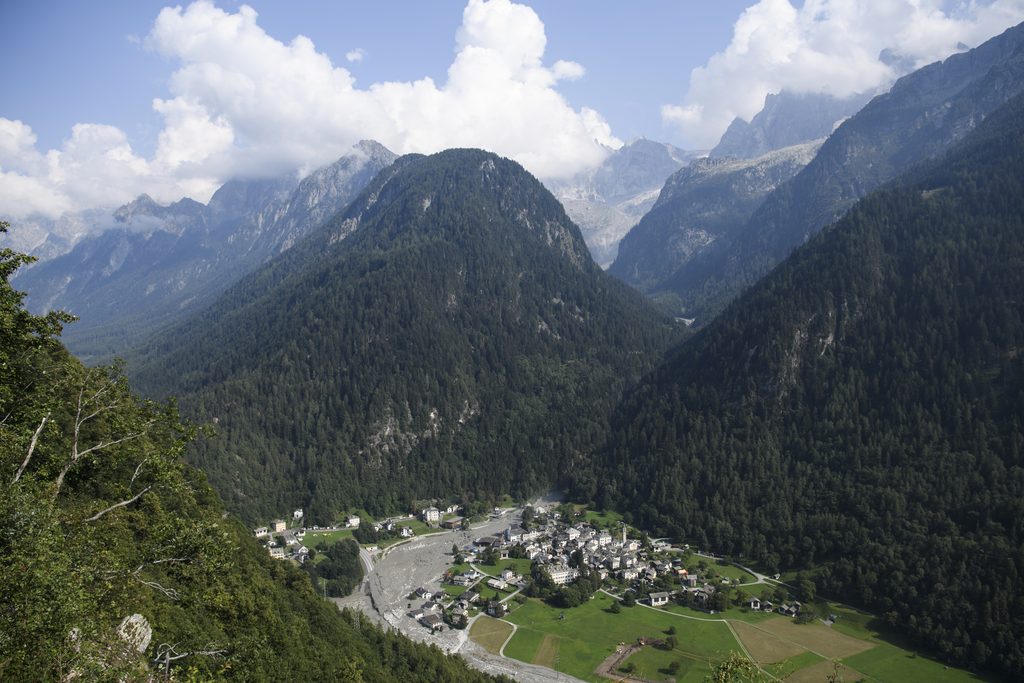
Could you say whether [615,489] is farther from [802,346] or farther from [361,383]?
[361,383]

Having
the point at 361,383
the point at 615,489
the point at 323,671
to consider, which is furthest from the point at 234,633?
the point at 361,383

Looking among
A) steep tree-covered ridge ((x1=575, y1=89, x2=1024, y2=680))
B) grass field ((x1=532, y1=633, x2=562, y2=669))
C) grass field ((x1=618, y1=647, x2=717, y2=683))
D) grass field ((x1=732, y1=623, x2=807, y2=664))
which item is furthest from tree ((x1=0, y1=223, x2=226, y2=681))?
steep tree-covered ridge ((x1=575, y1=89, x2=1024, y2=680))

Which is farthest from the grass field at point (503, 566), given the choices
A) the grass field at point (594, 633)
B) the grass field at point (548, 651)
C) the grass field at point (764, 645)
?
the grass field at point (764, 645)

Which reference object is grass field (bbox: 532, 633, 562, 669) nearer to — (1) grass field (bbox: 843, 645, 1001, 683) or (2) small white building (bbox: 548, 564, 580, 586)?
(2) small white building (bbox: 548, 564, 580, 586)

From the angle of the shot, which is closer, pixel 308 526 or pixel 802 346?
pixel 308 526

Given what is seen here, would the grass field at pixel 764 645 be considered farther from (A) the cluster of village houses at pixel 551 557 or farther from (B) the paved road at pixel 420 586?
(B) the paved road at pixel 420 586

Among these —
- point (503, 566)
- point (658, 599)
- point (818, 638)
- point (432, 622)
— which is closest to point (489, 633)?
point (432, 622)
